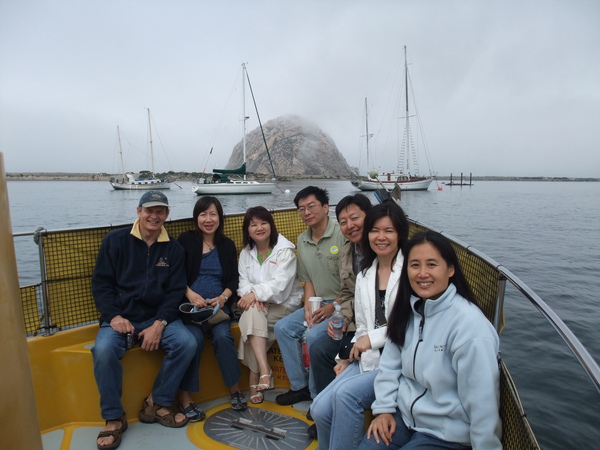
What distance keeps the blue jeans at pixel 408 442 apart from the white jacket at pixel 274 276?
1.70m

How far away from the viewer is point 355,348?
2.80 m

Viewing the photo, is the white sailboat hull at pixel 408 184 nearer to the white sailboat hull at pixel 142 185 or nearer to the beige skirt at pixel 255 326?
the white sailboat hull at pixel 142 185

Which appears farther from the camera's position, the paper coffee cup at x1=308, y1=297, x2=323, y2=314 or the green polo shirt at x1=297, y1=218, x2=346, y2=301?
the green polo shirt at x1=297, y1=218, x2=346, y2=301

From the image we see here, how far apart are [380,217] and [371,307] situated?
60cm

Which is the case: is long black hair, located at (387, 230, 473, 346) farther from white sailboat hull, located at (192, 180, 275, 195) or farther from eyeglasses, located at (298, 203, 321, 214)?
white sailboat hull, located at (192, 180, 275, 195)

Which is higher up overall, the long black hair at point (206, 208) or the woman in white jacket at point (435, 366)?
the long black hair at point (206, 208)

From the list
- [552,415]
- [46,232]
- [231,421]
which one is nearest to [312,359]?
[231,421]

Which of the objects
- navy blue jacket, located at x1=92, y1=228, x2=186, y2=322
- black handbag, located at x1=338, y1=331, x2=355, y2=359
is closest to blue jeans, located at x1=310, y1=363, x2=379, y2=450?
black handbag, located at x1=338, y1=331, x2=355, y2=359

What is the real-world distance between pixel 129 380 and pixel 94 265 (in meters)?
1.00

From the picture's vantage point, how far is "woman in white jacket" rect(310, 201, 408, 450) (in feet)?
8.09

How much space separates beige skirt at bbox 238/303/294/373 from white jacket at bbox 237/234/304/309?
9cm

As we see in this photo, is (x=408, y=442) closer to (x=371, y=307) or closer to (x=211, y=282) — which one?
(x=371, y=307)

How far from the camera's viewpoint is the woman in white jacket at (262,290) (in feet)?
12.3

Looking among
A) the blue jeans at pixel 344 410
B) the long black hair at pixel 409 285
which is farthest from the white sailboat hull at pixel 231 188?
the long black hair at pixel 409 285
